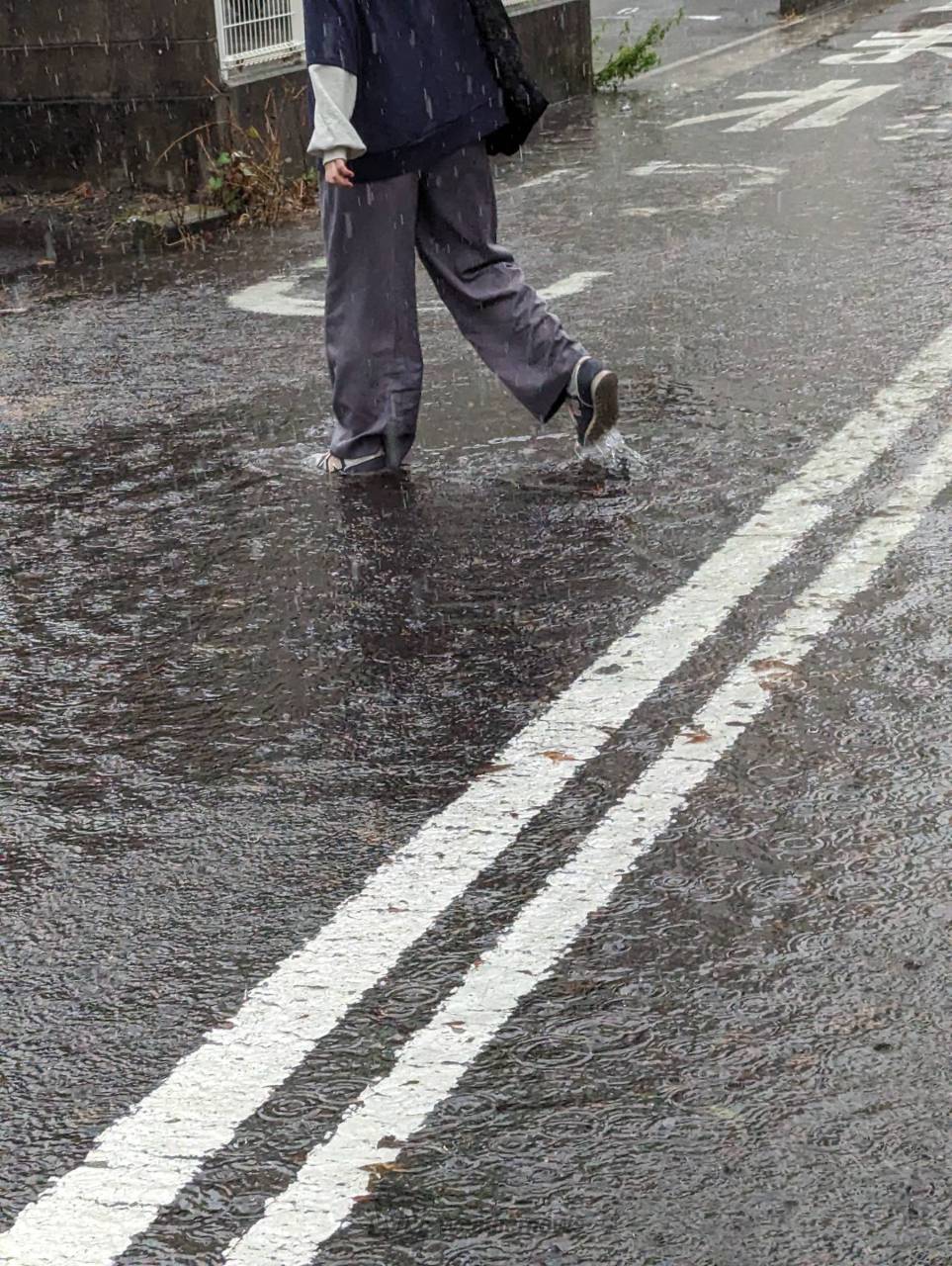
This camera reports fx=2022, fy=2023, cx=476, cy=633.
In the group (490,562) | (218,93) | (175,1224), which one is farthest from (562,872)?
(218,93)

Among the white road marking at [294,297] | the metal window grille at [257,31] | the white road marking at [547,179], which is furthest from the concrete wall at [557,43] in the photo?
the white road marking at [294,297]

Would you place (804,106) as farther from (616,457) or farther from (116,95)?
(616,457)

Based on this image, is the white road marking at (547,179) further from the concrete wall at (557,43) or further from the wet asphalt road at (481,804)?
the wet asphalt road at (481,804)

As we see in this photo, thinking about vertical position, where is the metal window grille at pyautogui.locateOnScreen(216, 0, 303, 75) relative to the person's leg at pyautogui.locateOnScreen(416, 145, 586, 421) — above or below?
above

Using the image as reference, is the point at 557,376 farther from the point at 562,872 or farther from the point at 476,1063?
the point at 476,1063

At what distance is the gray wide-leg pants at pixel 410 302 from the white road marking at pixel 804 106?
7326mm

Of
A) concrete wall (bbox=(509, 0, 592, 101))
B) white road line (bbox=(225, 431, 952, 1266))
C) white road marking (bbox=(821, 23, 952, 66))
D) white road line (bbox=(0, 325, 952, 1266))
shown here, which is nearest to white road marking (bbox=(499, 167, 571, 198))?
concrete wall (bbox=(509, 0, 592, 101))

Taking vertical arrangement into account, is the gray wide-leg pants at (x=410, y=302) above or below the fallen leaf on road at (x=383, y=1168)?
above

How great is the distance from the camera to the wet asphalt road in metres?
2.55

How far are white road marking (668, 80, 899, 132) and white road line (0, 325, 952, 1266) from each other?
8.40m

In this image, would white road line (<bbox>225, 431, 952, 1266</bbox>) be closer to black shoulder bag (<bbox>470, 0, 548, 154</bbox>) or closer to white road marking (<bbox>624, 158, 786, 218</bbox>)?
black shoulder bag (<bbox>470, 0, 548, 154</bbox>)

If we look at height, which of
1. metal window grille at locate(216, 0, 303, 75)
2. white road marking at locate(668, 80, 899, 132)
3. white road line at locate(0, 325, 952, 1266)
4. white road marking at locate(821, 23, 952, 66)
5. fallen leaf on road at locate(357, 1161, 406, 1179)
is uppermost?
metal window grille at locate(216, 0, 303, 75)

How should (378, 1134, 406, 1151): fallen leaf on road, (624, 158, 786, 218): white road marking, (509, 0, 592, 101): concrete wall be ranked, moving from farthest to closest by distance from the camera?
1. (509, 0, 592, 101): concrete wall
2. (624, 158, 786, 218): white road marking
3. (378, 1134, 406, 1151): fallen leaf on road

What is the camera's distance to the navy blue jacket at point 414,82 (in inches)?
219
